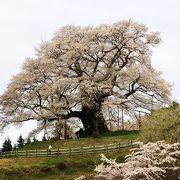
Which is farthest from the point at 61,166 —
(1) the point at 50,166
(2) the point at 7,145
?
(2) the point at 7,145

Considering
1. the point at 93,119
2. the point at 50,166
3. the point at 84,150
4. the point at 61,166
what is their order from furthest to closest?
1. the point at 93,119
2. the point at 84,150
3. the point at 61,166
4. the point at 50,166

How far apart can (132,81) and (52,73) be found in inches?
399

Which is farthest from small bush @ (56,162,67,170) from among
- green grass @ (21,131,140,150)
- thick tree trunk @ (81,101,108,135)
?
thick tree trunk @ (81,101,108,135)

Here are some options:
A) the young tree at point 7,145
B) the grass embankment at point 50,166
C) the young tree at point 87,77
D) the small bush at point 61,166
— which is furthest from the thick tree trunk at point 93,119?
the small bush at point 61,166

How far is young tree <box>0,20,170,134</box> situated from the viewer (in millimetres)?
67688

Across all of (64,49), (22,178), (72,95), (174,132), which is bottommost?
(22,178)

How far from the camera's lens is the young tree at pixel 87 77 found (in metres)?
67.7

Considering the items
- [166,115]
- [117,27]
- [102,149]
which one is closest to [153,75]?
[117,27]

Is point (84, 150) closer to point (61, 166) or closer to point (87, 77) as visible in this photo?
point (61, 166)

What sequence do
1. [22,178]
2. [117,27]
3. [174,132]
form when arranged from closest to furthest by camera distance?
[174,132] → [22,178] → [117,27]

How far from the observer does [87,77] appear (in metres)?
67.7

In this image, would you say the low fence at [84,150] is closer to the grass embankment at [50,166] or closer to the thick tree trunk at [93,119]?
the grass embankment at [50,166]

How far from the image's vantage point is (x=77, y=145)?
196 ft

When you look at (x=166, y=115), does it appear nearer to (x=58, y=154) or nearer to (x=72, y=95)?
(x=58, y=154)
